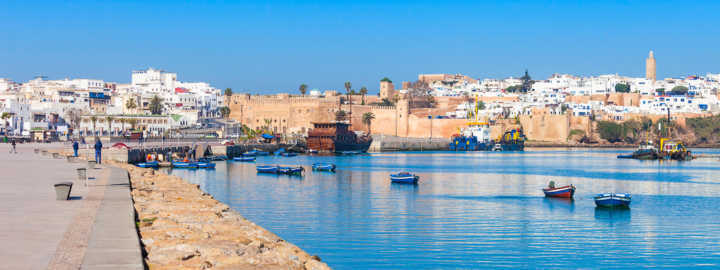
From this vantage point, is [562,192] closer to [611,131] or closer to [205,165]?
[205,165]

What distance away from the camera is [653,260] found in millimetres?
15289

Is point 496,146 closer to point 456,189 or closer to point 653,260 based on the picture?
point 456,189

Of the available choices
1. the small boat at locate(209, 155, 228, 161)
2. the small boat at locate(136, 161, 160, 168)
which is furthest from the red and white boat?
the small boat at locate(209, 155, 228, 161)

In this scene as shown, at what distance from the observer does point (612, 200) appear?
24531mm

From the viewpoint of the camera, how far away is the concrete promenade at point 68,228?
25.7ft

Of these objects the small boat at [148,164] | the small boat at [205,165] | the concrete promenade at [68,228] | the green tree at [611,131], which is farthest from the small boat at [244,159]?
the green tree at [611,131]

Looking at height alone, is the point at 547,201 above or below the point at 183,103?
below

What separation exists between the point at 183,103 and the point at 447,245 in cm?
10688

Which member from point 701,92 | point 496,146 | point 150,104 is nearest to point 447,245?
point 496,146

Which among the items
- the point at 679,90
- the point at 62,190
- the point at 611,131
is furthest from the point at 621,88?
the point at 62,190

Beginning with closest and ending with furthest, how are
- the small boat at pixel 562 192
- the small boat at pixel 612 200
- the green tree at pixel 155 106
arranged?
1. the small boat at pixel 612 200
2. the small boat at pixel 562 192
3. the green tree at pixel 155 106

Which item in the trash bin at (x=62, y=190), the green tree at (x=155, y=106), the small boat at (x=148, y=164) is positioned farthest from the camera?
the green tree at (x=155, y=106)

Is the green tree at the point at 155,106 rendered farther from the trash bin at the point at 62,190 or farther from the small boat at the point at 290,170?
the trash bin at the point at 62,190

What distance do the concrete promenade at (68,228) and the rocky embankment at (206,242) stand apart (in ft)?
0.99
